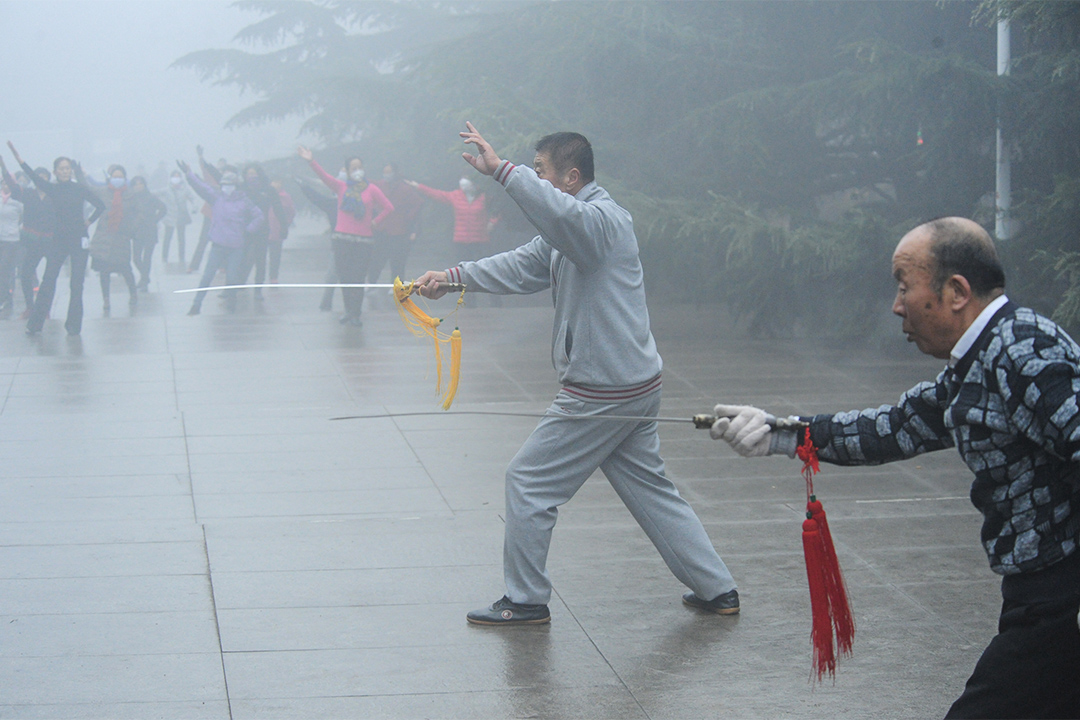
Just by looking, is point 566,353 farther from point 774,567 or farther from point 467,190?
point 467,190

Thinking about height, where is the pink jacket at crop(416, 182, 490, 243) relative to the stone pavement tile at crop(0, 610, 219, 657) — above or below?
above

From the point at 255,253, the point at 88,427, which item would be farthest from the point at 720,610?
the point at 255,253

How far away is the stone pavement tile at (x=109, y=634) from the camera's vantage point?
421 centimetres

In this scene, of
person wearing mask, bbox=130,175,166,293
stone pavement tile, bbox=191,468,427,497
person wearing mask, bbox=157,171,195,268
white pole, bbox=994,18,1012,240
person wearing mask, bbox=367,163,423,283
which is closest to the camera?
stone pavement tile, bbox=191,468,427,497

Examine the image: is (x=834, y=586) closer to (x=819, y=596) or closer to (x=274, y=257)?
(x=819, y=596)

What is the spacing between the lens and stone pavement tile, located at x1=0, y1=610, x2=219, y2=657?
4211 millimetres

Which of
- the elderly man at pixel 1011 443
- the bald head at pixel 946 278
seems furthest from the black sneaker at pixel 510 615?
the bald head at pixel 946 278

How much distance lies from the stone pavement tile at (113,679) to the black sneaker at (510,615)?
0.95 m

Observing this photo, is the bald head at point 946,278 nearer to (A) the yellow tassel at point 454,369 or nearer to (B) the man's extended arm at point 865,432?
(B) the man's extended arm at point 865,432

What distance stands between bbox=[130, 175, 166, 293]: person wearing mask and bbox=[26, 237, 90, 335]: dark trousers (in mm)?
4824

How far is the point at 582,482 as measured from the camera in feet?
14.8

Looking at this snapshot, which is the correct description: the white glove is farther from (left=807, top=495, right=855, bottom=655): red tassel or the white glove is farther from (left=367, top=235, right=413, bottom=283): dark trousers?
(left=367, top=235, right=413, bottom=283): dark trousers

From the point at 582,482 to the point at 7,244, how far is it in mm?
13346

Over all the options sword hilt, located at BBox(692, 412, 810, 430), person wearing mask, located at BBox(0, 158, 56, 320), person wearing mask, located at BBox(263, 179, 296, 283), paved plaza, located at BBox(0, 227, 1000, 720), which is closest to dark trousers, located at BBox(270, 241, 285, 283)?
person wearing mask, located at BBox(263, 179, 296, 283)
